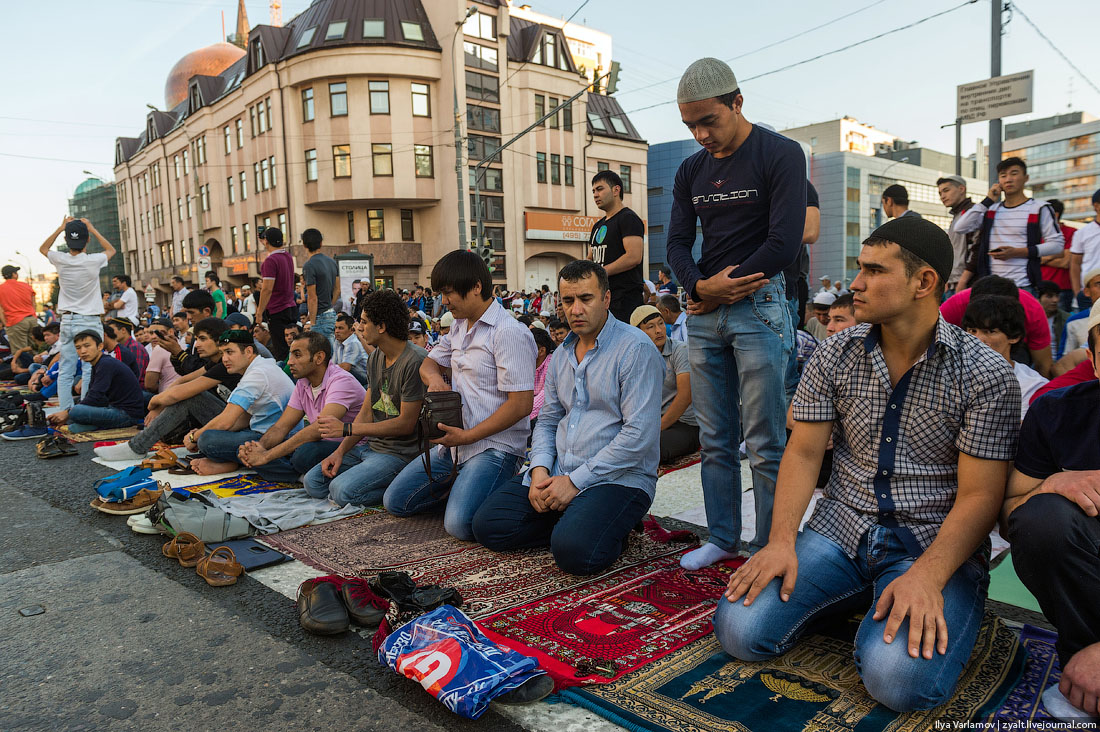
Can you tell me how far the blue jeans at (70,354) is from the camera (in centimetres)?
877

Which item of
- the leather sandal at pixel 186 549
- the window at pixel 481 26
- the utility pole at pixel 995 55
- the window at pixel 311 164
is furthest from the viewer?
the window at pixel 481 26

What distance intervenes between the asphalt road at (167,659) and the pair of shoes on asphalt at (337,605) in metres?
0.07

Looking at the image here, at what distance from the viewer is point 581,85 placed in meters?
38.9

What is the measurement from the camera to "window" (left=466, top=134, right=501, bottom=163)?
34062 millimetres

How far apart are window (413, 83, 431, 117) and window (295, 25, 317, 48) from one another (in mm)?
5164

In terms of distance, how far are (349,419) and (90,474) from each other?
2.66 meters

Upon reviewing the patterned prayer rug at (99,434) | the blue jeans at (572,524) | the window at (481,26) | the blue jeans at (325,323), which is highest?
the window at (481,26)

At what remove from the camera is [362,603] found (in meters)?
3.09

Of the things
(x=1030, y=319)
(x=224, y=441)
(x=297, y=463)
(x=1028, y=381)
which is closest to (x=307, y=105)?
(x=224, y=441)

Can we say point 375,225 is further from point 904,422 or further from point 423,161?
point 904,422

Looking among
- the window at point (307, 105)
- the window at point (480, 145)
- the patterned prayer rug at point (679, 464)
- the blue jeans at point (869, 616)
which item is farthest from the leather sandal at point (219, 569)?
the window at point (307, 105)

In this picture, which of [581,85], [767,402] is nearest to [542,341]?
[767,402]

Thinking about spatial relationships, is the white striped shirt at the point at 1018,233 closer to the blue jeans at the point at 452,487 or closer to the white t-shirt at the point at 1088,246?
the white t-shirt at the point at 1088,246

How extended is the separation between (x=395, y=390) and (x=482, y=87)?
106 feet
